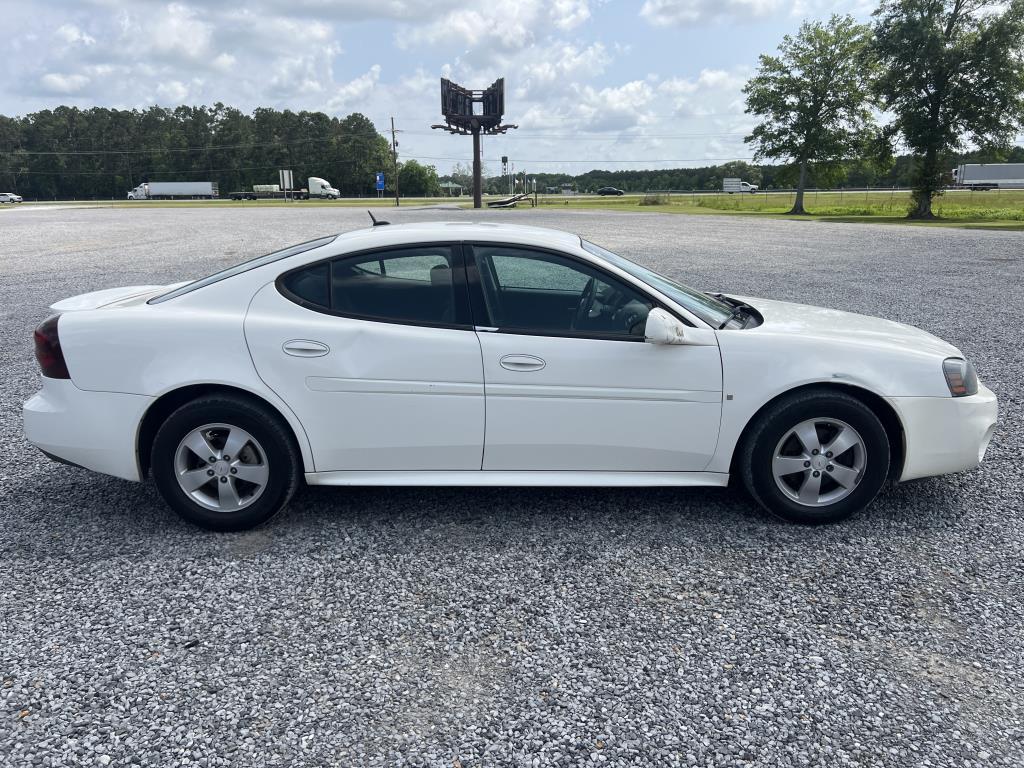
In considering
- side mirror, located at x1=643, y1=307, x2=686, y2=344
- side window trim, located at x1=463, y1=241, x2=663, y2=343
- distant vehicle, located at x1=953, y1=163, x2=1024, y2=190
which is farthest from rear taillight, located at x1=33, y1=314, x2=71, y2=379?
distant vehicle, located at x1=953, y1=163, x2=1024, y2=190

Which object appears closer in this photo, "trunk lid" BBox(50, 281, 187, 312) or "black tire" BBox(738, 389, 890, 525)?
"black tire" BBox(738, 389, 890, 525)

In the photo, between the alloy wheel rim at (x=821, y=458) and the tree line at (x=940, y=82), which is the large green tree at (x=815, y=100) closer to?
the tree line at (x=940, y=82)

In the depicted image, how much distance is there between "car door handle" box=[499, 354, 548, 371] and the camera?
11.8 feet

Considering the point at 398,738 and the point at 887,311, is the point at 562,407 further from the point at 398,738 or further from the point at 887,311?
the point at 887,311

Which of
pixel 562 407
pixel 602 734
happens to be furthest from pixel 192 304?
pixel 602 734

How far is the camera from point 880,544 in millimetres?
3693

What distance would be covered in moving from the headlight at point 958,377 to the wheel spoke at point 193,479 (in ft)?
12.4

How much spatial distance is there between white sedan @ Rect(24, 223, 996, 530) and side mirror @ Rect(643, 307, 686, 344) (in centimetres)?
1

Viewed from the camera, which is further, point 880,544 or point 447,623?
point 880,544

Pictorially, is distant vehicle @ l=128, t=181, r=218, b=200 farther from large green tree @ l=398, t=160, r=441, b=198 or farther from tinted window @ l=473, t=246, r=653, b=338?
tinted window @ l=473, t=246, r=653, b=338

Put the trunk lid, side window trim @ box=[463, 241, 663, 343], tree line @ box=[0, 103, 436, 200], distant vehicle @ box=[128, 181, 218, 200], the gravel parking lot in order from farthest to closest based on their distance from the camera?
tree line @ box=[0, 103, 436, 200] → distant vehicle @ box=[128, 181, 218, 200] → the trunk lid → side window trim @ box=[463, 241, 663, 343] → the gravel parking lot

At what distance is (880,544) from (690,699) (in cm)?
168

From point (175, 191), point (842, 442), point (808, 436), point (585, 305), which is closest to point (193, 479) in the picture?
point (585, 305)

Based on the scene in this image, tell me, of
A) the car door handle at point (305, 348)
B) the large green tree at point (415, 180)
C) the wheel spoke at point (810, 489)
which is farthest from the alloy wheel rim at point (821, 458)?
the large green tree at point (415, 180)
